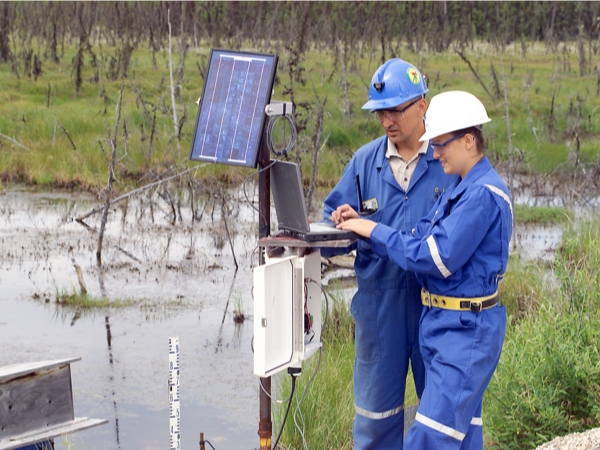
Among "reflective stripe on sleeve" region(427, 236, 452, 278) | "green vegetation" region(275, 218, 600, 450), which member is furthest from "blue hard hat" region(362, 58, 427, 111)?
"green vegetation" region(275, 218, 600, 450)

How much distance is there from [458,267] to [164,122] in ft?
39.0

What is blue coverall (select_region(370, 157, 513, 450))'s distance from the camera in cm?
375

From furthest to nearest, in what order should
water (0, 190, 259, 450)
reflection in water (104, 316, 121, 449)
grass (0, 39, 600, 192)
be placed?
grass (0, 39, 600, 192) < water (0, 190, 259, 450) < reflection in water (104, 316, 121, 449)

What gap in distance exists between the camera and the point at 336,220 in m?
4.23

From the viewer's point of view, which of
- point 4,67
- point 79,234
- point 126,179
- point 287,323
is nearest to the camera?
point 287,323

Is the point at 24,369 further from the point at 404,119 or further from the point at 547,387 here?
the point at 547,387

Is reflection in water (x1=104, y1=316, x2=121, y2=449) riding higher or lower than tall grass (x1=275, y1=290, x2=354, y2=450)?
lower

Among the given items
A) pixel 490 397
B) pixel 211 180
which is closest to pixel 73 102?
pixel 211 180

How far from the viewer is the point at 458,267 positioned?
3.77 metres

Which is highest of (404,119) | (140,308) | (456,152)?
(404,119)

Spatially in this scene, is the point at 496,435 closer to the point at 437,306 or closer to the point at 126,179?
the point at 437,306

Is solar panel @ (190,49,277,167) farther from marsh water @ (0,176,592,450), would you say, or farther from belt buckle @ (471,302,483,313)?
marsh water @ (0,176,592,450)

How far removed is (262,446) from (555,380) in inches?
65.9

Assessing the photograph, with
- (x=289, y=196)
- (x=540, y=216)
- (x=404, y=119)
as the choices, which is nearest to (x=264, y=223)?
(x=289, y=196)
